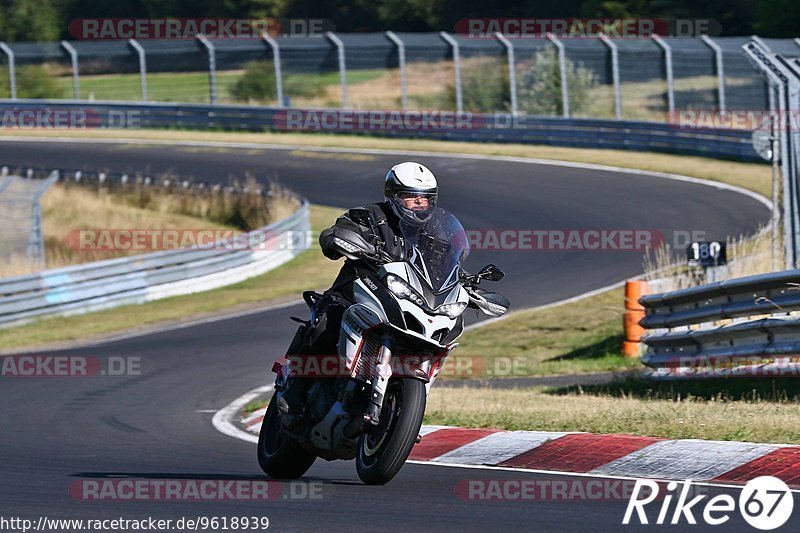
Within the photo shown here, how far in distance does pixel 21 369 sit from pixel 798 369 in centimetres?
967

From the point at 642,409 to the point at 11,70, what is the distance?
38.8 metres

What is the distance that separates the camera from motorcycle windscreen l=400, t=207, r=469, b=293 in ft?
24.1

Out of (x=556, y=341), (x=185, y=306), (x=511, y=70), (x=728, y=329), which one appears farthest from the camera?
(x=511, y=70)

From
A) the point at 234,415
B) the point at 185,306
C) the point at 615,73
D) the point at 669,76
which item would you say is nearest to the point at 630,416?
the point at 234,415

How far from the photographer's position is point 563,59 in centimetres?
3959

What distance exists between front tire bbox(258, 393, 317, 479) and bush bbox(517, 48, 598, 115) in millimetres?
33170

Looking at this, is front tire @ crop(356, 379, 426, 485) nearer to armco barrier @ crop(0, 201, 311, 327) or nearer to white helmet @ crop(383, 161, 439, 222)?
white helmet @ crop(383, 161, 439, 222)

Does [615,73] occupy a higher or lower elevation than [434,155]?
higher

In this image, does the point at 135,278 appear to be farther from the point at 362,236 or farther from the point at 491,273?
the point at 362,236

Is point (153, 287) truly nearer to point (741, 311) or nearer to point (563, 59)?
point (741, 311)

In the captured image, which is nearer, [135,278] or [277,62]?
[135,278]

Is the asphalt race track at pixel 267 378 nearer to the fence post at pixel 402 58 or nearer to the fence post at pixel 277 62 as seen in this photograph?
the fence post at pixel 402 58

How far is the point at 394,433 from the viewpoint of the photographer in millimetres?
7070

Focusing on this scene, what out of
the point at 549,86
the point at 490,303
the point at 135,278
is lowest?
the point at 135,278
